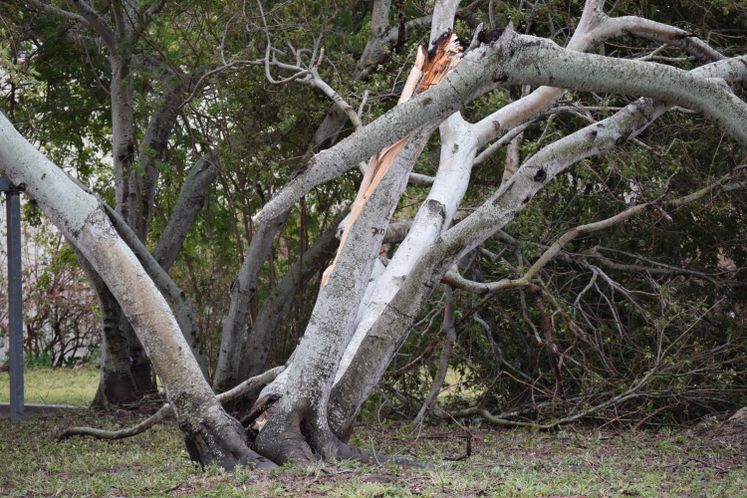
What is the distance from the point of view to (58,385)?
15.3m

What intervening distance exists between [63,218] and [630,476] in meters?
3.89

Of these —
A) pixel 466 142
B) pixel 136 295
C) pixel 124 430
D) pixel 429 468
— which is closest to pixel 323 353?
pixel 429 468

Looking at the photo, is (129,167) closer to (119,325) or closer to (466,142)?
(119,325)

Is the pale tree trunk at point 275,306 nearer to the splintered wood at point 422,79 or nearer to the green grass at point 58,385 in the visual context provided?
the green grass at point 58,385

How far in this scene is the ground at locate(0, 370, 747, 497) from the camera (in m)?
5.73

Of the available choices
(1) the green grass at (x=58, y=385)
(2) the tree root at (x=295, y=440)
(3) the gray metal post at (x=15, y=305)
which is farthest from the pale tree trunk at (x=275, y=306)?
(2) the tree root at (x=295, y=440)

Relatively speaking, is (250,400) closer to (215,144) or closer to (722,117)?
(215,144)

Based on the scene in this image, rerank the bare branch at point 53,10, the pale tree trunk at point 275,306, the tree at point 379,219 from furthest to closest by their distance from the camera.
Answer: the pale tree trunk at point 275,306, the bare branch at point 53,10, the tree at point 379,219

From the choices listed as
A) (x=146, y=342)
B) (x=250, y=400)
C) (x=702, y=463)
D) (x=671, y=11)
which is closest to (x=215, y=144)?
(x=250, y=400)

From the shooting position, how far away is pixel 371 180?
23.2ft

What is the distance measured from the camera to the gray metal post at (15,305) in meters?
10.5

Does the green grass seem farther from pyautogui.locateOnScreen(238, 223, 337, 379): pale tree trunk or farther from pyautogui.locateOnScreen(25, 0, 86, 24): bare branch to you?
pyautogui.locateOnScreen(25, 0, 86, 24): bare branch

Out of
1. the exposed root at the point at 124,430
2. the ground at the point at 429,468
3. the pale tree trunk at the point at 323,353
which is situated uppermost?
the pale tree trunk at the point at 323,353

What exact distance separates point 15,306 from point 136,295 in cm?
460
